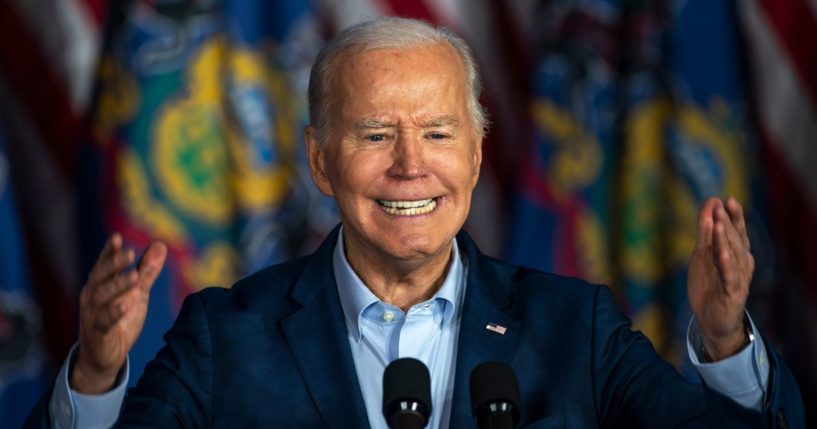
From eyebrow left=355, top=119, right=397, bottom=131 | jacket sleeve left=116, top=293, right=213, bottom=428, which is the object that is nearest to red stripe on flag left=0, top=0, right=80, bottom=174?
jacket sleeve left=116, top=293, right=213, bottom=428

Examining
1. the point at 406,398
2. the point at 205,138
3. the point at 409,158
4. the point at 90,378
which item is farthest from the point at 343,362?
the point at 205,138

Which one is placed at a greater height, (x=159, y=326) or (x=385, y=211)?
(x=385, y=211)

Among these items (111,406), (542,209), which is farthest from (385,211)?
(542,209)

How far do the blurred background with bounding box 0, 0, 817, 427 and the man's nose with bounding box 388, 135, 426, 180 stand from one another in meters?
1.49

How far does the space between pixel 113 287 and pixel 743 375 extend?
979 millimetres

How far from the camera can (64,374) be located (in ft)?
6.95

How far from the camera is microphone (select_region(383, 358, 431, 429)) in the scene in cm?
182

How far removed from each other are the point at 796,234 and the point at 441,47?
1.80 m

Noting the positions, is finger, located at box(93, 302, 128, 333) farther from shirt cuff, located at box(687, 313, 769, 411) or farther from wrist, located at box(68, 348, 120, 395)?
shirt cuff, located at box(687, 313, 769, 411)

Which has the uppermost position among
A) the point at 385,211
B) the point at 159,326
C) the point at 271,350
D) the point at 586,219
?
the point at 385,211

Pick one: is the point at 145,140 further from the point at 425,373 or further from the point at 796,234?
the point at 425,373

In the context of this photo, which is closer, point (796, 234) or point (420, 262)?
point (420, 262)

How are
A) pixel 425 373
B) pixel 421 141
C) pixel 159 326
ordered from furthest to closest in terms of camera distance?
pixel 159 326 < pixel 421 141 < pixel 425 373

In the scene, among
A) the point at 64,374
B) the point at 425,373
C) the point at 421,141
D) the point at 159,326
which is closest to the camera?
the point at 425,373
